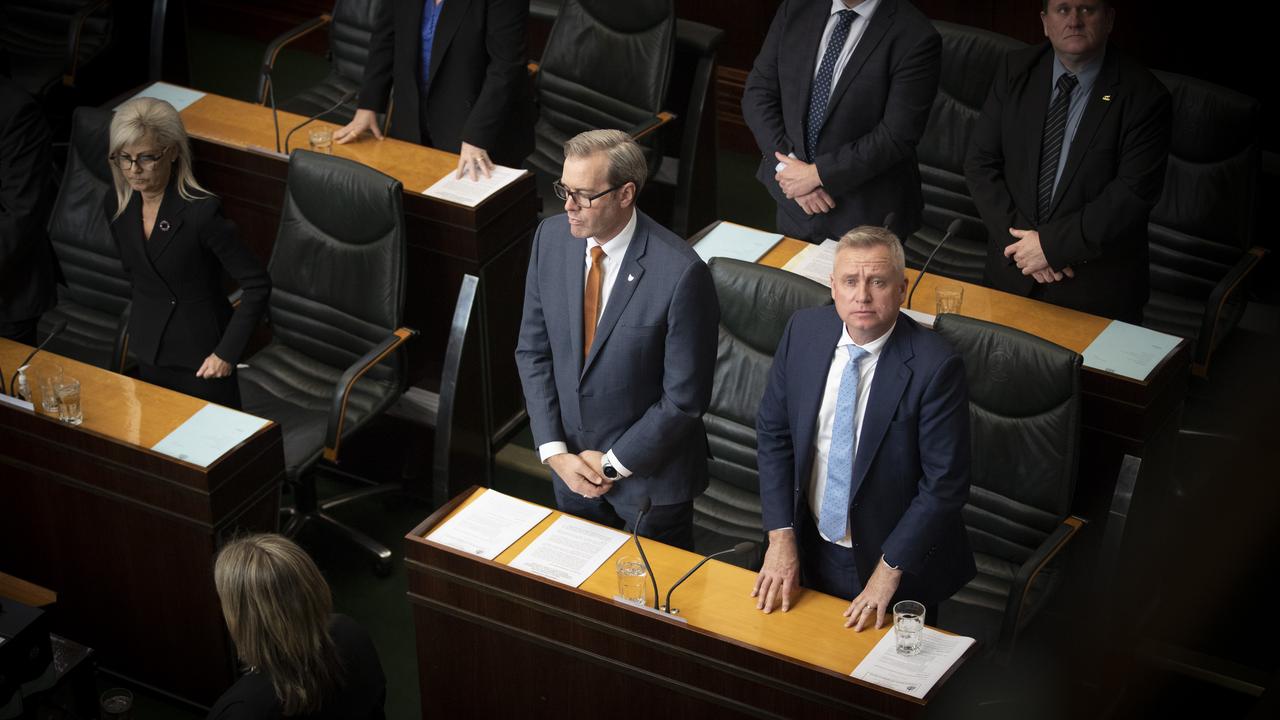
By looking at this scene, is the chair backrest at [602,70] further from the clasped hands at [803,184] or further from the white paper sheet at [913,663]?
the white paper sheet at [913,663]

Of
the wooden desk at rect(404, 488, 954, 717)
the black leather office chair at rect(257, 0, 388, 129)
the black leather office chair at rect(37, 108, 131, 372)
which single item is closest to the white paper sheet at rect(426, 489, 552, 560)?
the wooden desk at rect(404, 488, 954, 717)

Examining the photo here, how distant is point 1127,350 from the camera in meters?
3.52

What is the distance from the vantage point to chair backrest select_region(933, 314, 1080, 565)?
3.18 metres

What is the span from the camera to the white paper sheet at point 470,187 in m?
4.21

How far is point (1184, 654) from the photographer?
32cm

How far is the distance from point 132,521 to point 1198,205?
134 inches

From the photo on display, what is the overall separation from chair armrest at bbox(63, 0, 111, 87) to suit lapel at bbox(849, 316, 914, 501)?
4739 mm

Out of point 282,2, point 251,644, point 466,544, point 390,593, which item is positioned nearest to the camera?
point 251,644

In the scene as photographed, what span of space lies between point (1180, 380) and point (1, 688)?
9.89ft

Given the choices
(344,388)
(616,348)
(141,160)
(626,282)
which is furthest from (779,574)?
(141,160)

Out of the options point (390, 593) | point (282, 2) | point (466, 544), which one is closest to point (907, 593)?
point (466, 544)

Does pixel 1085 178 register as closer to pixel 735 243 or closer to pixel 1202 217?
pixel 1202 217

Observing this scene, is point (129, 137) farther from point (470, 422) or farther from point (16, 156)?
point (470, 422)

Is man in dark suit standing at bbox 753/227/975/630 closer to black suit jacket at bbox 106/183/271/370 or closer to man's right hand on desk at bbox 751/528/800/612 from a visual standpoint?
man's right hand on desk at bbox 751/528/800/612
